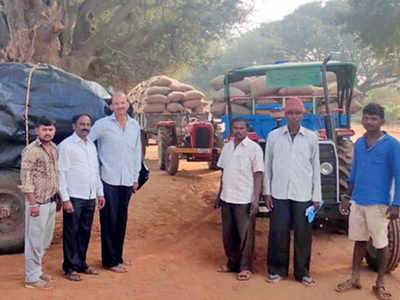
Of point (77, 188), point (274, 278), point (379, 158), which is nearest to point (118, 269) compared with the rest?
point (77, 188)

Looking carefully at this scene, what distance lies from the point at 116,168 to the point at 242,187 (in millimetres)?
1310

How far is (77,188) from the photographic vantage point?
455 cm

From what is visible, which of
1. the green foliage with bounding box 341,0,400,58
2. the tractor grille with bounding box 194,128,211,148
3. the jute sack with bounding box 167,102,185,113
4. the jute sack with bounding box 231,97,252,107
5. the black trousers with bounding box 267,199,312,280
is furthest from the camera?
the jute sack with bounding box 167,102,185,113

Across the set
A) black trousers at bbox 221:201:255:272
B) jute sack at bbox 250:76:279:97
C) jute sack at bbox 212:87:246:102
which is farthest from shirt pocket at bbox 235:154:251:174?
Result: jute sack at bbox 212:87:246:102

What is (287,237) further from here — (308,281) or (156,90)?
(156,90)

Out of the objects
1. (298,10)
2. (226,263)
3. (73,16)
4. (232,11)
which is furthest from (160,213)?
(298,10)

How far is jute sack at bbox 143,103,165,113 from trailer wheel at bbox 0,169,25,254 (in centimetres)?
1092

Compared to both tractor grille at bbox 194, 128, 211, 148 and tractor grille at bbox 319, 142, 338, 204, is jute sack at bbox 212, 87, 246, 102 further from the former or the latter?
tractor grille at bbox 319, 142, 338, 204

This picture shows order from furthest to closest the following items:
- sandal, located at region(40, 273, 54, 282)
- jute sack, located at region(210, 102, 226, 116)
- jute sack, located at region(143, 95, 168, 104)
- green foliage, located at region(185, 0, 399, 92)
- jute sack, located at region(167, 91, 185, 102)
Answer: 1. green foliage, located at region(185, 0, 399, 92)
2. jute sack, located at region(167, 91, 185, 102)
3. jute sack, located at region(143, 95, 168, 104)
4. jute sack, located at region(210, 102, 226, 116)
5. sandal, located at region(40, 273, 54, 282)

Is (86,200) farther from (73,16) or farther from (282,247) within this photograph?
(73,16)

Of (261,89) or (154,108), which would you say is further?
(154,108)

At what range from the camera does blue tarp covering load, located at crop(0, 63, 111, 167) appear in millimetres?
5270

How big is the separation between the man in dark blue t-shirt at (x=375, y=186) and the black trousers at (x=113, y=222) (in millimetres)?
2280

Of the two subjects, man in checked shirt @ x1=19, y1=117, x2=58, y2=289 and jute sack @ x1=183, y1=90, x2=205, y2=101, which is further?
jute sack @ x1=183, y1=90, x2=205, y2=101
